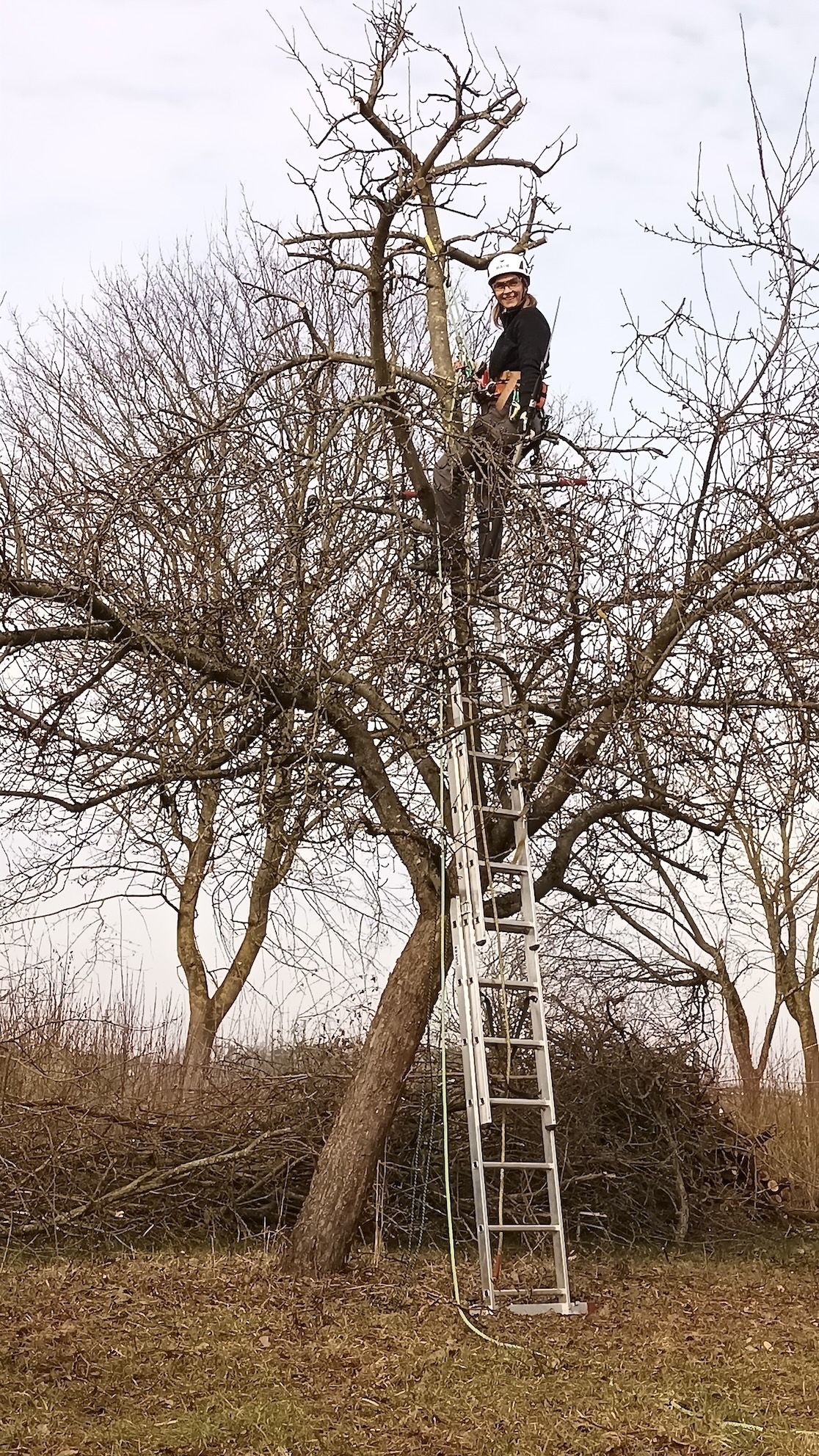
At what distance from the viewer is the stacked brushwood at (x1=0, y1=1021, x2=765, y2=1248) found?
7684 millimetres

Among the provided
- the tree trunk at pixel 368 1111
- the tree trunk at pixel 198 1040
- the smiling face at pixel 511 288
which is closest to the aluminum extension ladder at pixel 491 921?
the tree trunk at pixel 368 1111

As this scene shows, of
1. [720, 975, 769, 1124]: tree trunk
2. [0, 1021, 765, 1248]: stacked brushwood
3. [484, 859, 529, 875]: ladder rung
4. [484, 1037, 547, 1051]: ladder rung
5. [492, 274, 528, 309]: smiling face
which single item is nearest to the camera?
[484, 1037, 547, 1051]: ladder rung

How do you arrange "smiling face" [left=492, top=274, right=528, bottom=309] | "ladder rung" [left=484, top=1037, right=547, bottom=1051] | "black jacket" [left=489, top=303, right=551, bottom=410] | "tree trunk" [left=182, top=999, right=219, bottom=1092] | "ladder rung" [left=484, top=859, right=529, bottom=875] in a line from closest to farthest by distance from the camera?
"ladder rung" [left=484, top=1037, right=547, bottom=1051] → "ladder rung" [left=484, top=859, right=529, bottom=875] → "black jacket" [left=489, top=303, right=551, bottom=410] → "smiling face" [left=492, top=274, right=528, bottom=309] → "tree trunk" [left=182, top=999, right=219, bottom=1092]

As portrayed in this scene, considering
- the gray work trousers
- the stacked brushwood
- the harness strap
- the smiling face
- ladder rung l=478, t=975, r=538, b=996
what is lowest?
the stacked brushwood

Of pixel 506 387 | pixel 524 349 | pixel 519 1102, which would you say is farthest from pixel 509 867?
pixel 524 349

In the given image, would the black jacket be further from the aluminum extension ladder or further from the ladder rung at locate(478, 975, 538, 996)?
the ladder rung at locate(478, 975, 538, 996)

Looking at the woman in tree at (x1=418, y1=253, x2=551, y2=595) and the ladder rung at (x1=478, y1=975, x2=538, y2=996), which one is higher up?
the woman in tree at (x1=418, y1=253, x2=551, y2=595)

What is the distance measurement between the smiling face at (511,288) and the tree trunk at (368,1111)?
316 cm

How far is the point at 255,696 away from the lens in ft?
19.2

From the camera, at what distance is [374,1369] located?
477cm

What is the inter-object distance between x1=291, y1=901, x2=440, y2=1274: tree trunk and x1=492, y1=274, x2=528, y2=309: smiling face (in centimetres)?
316

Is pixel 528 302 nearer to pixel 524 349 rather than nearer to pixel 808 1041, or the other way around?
pixel 524 349

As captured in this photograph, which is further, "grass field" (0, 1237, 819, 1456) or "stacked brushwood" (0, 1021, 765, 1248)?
"stacked brushwood" (0, 1021, 765, 1248)

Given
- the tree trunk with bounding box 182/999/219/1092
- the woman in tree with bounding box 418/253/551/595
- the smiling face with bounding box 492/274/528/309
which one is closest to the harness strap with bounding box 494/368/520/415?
the woman in tree with bounding box 418/253/551/595
